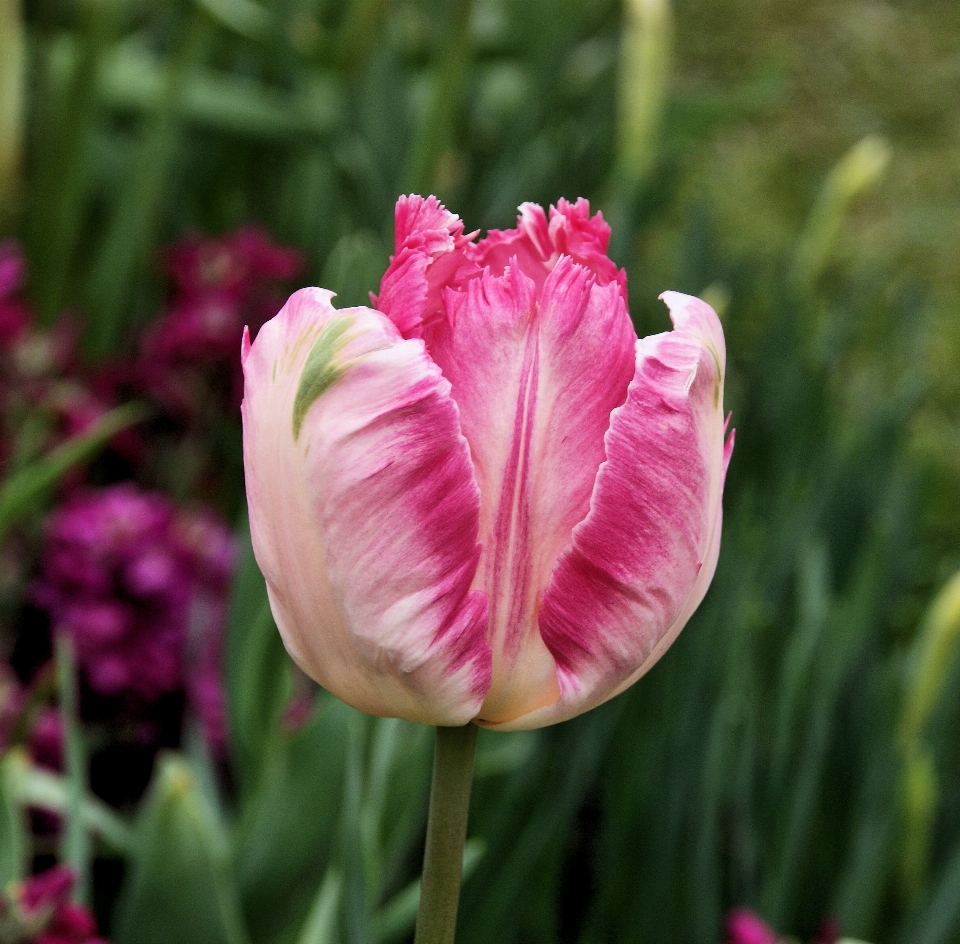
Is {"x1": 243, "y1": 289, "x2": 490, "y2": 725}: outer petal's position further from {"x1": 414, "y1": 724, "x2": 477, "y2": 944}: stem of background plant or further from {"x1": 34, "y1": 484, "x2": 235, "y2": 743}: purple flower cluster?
{"x1": 34, "y1": 484, "x2": 235, "y2": 743}: purple flower cluster

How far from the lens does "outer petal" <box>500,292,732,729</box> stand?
32 cm

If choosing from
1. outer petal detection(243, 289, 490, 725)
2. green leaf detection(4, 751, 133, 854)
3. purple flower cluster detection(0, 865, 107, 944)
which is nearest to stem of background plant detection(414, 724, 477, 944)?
outer petal detection(243, 289, 490, 725)

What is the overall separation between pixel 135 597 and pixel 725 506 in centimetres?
56

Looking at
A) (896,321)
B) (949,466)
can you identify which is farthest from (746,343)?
(896,321)

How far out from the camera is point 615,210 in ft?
4.35

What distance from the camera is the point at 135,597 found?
113 centimetres

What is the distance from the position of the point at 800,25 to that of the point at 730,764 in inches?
152

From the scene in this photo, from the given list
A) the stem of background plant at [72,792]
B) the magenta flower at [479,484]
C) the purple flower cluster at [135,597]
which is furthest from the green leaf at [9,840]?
the magenta flower at [479,484]

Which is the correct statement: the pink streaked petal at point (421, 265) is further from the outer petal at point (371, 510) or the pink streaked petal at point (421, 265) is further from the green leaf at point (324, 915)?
the green leaf at point (324, 915)

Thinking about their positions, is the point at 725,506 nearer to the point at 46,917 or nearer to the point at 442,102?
the point at 442,102

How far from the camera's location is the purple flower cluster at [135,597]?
1075 mm

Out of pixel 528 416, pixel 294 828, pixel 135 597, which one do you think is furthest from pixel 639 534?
pixel 135 597

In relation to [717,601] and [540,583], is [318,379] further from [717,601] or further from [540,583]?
[717,601]

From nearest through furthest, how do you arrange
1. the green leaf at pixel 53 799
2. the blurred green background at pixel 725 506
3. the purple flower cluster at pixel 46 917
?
the purple flower cluster at pixel 46 917, the blurred green background at pixel 725 506, the green leaf at pixel 53 799
